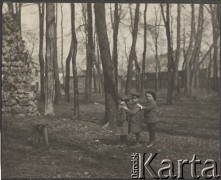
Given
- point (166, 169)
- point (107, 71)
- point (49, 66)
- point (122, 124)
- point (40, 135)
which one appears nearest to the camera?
point (166, 169)

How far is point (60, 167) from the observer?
23.7ft

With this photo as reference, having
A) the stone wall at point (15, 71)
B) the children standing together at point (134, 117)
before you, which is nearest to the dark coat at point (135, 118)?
the children standing together at point (134, 117)

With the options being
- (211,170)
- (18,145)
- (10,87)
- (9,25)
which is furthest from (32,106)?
(211,170)

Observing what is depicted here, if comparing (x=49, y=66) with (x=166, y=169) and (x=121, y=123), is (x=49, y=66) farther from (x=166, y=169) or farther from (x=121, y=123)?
(x=166, y=169)

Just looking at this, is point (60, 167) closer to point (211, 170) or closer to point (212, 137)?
point (211, 170)

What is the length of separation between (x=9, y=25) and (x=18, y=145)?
224 inches

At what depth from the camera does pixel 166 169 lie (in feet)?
23.9

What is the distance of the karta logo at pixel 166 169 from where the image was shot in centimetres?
711

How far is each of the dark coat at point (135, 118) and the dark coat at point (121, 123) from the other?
6.0 inches

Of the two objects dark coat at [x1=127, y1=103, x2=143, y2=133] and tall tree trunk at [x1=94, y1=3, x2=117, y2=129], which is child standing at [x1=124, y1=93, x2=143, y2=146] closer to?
dark coat at [x1=127, y1=103, x2=143, y2=133]

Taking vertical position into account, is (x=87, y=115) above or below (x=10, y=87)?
below

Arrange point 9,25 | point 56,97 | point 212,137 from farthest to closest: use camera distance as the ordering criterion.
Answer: point 56,97, point 9,25, point 212,137

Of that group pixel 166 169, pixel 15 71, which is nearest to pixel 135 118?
pixel 166 169

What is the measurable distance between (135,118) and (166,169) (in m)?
1.90
